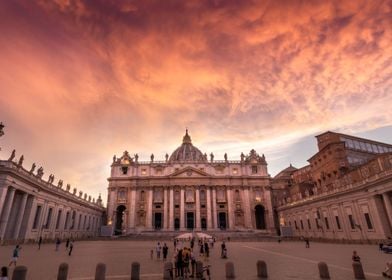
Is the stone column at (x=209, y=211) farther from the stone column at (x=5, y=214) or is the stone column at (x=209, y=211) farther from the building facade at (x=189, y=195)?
the stone column at (x=5, y=214)

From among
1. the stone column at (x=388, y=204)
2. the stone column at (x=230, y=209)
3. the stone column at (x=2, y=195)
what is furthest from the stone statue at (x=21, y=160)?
the stone column at (x=230, y=209)

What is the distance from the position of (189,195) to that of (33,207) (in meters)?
37.8

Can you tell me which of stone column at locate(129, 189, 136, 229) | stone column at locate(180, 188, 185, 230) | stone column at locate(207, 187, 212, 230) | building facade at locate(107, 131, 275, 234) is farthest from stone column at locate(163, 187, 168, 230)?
stone column at locate(207, 187, 212, 230)

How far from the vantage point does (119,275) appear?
12.6 m

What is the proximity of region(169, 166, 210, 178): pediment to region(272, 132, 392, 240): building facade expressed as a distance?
22378 millimetres

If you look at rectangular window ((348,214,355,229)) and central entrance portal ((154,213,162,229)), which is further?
central entrance portal ((154,213,162,229))

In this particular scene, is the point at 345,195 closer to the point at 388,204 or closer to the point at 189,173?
the point at 388,204

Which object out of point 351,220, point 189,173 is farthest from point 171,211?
point 351,220

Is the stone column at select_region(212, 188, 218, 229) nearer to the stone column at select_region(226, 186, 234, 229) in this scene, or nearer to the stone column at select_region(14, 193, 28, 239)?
the stone column at select_region(226, 186, 234, 229)

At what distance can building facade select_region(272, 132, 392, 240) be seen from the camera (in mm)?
29422

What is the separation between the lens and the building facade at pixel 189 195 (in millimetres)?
63562

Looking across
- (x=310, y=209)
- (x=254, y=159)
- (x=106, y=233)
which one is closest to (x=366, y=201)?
(x=310, y=209)

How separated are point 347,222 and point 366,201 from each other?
547 centimetres

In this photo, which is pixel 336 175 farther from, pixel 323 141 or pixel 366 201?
pixel 366 201
